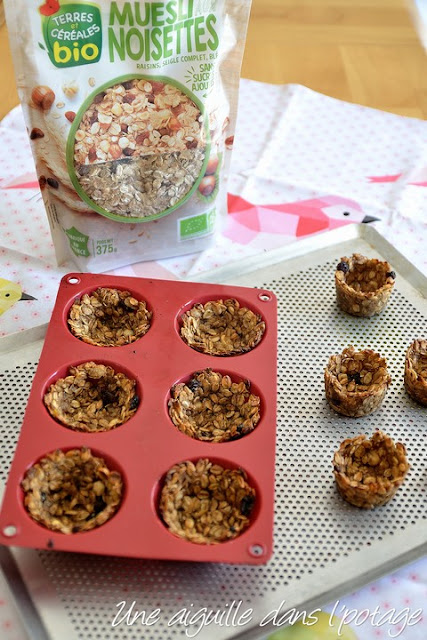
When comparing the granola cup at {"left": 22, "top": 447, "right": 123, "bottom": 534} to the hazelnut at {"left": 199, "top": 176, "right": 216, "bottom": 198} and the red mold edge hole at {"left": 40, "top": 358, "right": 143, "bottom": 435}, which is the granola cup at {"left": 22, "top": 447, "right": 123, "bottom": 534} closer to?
the red mold edge hole at {"left": 40, "top": 358, "right": 143, "bottom": 435}

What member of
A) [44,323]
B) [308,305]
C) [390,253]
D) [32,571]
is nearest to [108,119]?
[44,323]

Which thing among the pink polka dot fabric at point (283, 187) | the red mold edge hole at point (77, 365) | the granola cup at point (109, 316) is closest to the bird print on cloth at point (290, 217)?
the pink polka dot fabric at point (283, 187)

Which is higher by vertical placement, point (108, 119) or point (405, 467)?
point (108, 119)

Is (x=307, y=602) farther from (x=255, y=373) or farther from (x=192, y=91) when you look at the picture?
(x=192, y=91)

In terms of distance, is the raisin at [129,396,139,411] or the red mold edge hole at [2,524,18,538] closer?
the red mold edge hole at [2,524,18,538]

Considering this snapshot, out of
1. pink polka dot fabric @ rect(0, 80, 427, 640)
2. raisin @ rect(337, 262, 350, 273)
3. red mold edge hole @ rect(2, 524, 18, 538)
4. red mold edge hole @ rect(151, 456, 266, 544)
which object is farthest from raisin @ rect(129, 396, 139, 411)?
raisin @ rect(337, 262, 350, 273)

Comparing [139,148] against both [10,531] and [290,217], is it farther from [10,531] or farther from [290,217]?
[10,531]
